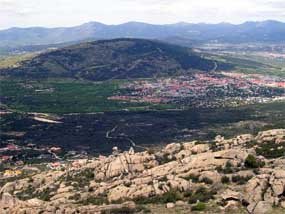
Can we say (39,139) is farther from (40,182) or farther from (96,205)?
(96,205)

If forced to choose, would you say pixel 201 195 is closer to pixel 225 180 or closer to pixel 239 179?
pixel 225 180

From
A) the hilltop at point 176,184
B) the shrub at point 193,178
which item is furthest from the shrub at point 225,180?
the shrub at point 193,178

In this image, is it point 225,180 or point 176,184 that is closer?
point 225,180

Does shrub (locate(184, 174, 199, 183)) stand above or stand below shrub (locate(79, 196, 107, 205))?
above

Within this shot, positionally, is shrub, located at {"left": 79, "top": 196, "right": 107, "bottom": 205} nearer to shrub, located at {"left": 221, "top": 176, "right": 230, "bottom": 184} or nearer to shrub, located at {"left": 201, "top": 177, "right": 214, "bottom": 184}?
shrub, located at {"left": 201, "top": 177, "right": 214, "bottom": 184}

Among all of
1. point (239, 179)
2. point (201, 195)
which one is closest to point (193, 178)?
point (239, 179)

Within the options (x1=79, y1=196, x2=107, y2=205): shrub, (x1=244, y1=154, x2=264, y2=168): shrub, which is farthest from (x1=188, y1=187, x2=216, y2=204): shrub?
(x1=244, y1=154, x2=264, y2=168): shrub

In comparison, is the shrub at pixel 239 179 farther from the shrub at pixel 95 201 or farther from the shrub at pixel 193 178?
the shrub at pixel 95 201

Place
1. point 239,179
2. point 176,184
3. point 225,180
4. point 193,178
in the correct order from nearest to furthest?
point 239,179
point 225,180
point 176,184
point 193,178
